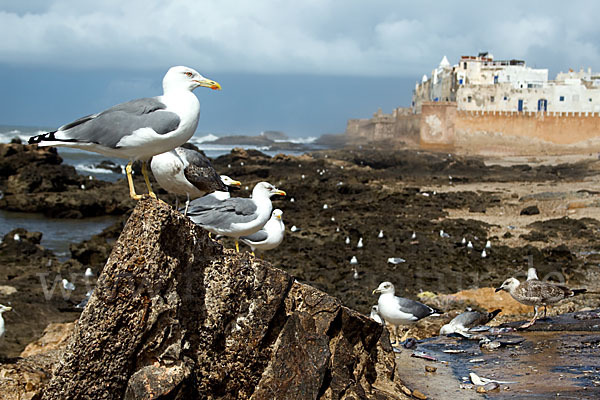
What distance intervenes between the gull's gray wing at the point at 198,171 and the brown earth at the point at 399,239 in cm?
397

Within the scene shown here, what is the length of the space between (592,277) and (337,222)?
26.0ft

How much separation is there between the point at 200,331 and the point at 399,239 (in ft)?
42.5

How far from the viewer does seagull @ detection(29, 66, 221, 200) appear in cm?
362

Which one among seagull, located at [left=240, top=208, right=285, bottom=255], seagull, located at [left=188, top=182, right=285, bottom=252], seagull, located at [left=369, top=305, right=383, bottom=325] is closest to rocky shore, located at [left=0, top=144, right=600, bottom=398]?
seagull, located at [left=369, top=305, right=383, bottom=325]

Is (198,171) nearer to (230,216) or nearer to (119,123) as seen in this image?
(230,216)

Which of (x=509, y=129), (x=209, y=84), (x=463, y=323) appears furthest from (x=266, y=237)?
(x=509, y=129)

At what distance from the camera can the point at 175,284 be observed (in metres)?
3.49

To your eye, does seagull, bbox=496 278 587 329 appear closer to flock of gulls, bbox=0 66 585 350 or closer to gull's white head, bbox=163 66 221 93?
flock of gulls, bbox=0 66 585 350

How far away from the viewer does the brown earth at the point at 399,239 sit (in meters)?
11.0

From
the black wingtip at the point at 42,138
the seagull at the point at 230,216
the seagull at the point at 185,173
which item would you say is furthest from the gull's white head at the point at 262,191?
the black wingtip at the point at 42,138

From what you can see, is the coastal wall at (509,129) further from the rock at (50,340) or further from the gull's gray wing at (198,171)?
the gull's gray wing at (198,171)

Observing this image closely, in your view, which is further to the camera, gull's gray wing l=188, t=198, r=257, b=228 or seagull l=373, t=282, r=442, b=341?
seagull l=373, t=282, r=442, b=341

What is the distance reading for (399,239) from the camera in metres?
16.2

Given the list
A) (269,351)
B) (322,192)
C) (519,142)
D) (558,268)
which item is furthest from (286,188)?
(519,142)
